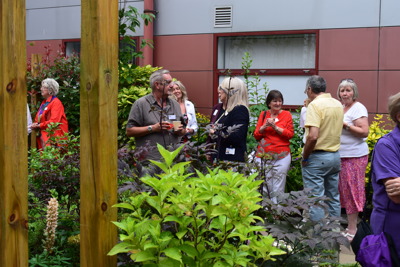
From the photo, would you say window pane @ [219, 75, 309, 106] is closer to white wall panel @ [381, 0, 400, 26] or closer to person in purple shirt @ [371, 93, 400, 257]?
white wall panel @ [381, 0, 400, 26]

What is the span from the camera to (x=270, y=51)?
11367 millimetres

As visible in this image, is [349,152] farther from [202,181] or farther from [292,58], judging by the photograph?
[202,181]

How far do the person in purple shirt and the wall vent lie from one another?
7664 mm

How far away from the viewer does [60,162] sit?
14.0 feet

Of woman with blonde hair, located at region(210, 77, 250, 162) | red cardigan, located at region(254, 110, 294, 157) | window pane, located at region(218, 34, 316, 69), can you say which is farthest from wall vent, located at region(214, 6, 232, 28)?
woman with blonde hair, located at region(210, 77, 250, 162)

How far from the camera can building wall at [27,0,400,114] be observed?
10.2 m

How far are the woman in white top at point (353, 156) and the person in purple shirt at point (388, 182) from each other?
11.2 feet

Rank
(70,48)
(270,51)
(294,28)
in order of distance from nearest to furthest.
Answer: (294,28) < (270,51) < (70,48)

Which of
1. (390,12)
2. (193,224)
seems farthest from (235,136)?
(390,12)

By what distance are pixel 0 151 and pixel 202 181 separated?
1.01 m

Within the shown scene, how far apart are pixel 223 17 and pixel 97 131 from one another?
363 inches

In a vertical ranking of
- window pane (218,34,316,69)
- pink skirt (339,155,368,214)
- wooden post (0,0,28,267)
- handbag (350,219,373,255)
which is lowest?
pink skirt (339,155,368,214)

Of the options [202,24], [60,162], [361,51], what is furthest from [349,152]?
[202,24]

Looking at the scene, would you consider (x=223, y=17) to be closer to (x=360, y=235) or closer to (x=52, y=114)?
(x=52, y=114)
